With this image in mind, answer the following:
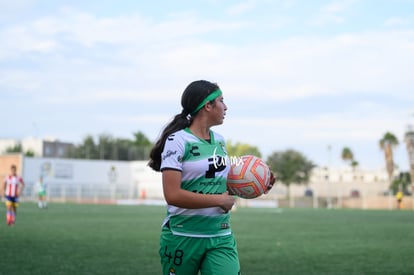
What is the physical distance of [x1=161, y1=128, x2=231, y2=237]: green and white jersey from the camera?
513 centimetres

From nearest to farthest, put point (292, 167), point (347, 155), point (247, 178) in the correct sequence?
point (247, 178) < point (292, 167) < point (347, 155)

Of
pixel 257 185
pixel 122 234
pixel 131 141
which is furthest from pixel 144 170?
pixel 257 185

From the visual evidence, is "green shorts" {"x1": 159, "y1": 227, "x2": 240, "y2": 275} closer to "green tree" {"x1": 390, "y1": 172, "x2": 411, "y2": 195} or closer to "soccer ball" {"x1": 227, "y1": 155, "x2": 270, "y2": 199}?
"soccer ball" {"x1": 227, "y1": 155, "x2": 270, "y2": 199}

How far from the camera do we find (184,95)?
17.5 ft

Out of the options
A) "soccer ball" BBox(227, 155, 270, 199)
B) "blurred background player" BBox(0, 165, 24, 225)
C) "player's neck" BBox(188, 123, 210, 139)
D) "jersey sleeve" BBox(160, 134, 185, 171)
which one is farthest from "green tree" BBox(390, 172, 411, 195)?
"jersey sleeve" BBox(160, 134, 185, 171)

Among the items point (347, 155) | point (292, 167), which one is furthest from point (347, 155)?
point (292, 167)

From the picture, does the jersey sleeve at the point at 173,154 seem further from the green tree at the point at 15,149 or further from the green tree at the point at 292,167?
the green tree at the point at 292,167

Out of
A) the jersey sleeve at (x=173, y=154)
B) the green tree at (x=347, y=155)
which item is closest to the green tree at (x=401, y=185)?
the green tree at (x=347, y=155)

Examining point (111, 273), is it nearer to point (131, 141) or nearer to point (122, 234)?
point (122, 234)

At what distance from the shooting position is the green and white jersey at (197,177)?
5133mm

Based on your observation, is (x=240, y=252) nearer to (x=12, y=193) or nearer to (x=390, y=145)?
(x=12, y=193)

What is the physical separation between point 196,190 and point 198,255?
47 centimetres

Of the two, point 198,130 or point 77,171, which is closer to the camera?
point 198,130

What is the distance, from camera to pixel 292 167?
337 ft
